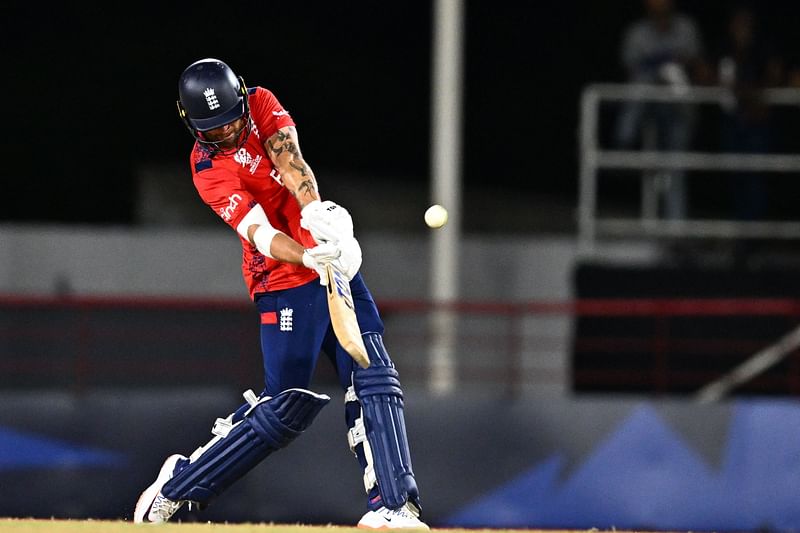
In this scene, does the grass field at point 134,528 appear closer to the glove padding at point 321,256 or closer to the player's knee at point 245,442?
the player's knee at point 245,442

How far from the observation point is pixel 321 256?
22.4 feet

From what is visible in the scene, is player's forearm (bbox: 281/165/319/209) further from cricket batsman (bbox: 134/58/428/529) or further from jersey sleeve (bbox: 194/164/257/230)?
jersey sleeve (bbox: 194/164/257/230)

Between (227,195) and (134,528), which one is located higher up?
(227,195)

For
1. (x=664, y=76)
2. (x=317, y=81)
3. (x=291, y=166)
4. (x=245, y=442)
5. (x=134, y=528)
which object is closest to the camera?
(x=134, y=528)

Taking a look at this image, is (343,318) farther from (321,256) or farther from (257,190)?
(257,190)

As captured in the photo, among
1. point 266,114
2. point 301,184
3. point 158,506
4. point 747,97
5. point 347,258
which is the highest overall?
point 266,114

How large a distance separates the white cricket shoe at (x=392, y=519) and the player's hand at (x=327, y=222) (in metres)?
1.21

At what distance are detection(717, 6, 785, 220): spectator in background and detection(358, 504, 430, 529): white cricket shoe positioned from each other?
6.17 m

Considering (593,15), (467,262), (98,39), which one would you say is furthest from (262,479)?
(593,15)

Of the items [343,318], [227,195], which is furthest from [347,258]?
[227,195]

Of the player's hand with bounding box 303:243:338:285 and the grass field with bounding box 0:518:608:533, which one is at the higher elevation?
the player's hand with bounding box 303:243:338:285

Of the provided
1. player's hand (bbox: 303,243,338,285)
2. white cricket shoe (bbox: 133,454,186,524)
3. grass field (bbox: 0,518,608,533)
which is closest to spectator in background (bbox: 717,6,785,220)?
player's hand (bbox: 303,243,338,285)

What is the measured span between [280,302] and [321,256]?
52 centimetres

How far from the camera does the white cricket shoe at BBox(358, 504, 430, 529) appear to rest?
694cm
